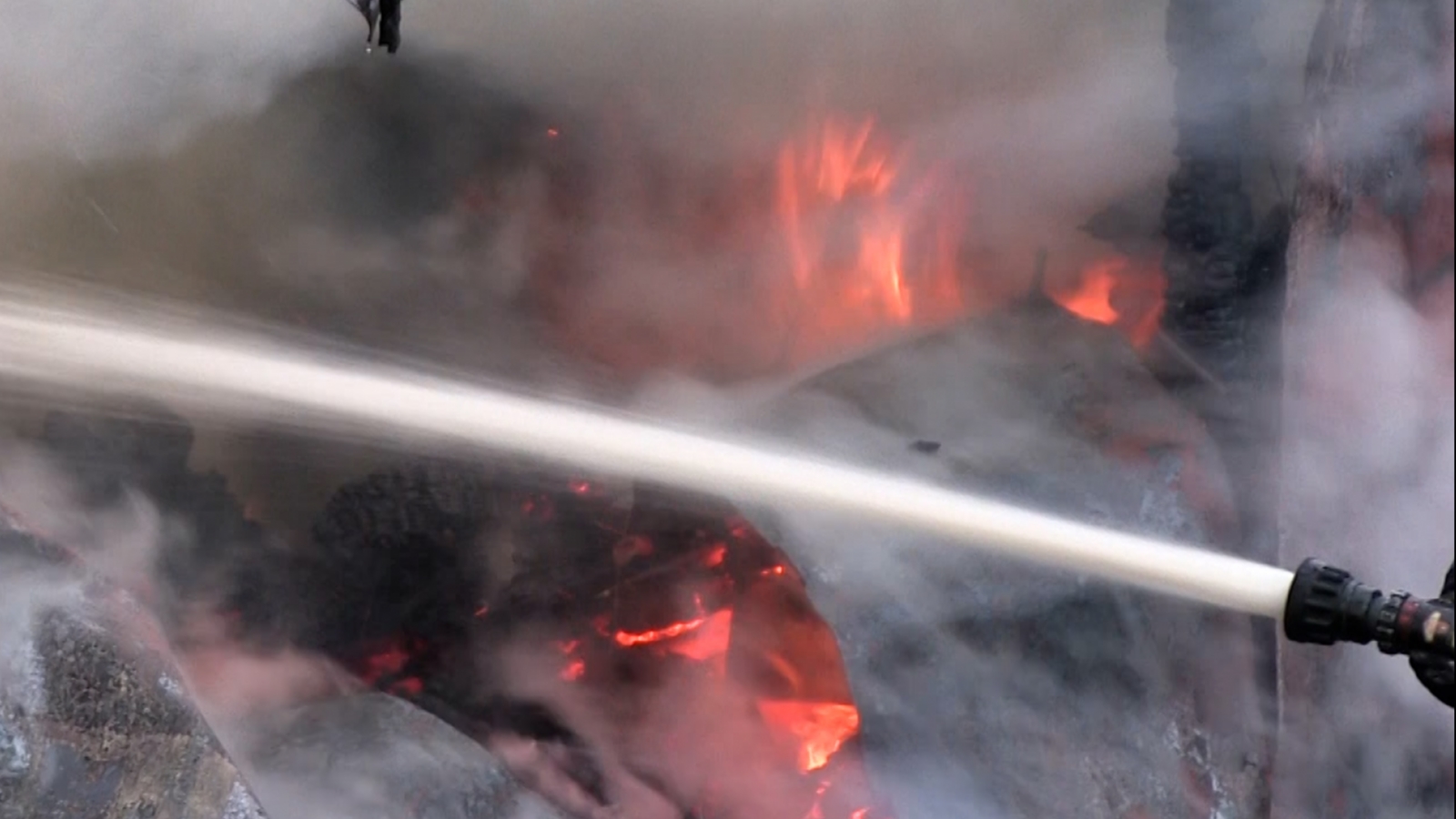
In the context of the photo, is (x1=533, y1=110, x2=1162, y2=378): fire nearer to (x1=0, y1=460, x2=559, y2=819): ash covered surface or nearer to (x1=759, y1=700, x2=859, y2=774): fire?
(x1=759, y1=700, x2=859, y2=774): fire

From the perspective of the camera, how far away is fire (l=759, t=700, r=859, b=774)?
410 centimetres

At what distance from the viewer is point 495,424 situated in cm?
481

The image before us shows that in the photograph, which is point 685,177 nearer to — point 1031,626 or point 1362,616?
point 1031,626

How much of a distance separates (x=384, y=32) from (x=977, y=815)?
9.40 feet

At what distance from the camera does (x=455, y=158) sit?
5.11 meters

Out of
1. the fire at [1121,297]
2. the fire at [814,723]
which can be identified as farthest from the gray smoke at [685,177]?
the fire at [814,723]

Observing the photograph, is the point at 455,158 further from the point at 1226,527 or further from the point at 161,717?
the point at 1226,527

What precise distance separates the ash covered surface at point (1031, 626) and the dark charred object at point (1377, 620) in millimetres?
1322

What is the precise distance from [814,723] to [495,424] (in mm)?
Result: 1638

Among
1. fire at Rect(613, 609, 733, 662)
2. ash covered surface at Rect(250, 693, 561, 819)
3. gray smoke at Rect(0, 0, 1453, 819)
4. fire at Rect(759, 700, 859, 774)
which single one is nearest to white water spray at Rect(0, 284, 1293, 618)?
gray smoke at Rect(0, 0, 1453, 819)

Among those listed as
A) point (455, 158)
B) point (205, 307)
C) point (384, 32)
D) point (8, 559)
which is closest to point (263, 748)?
point (8, 559)

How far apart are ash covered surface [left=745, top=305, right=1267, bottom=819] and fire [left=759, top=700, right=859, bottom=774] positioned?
25 cm

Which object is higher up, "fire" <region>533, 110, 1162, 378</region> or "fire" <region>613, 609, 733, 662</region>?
"fire" <region>533, 110, 1162, 378</region>

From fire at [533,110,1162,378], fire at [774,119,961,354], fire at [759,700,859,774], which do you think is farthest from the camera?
fire at [774,119,961,354]
